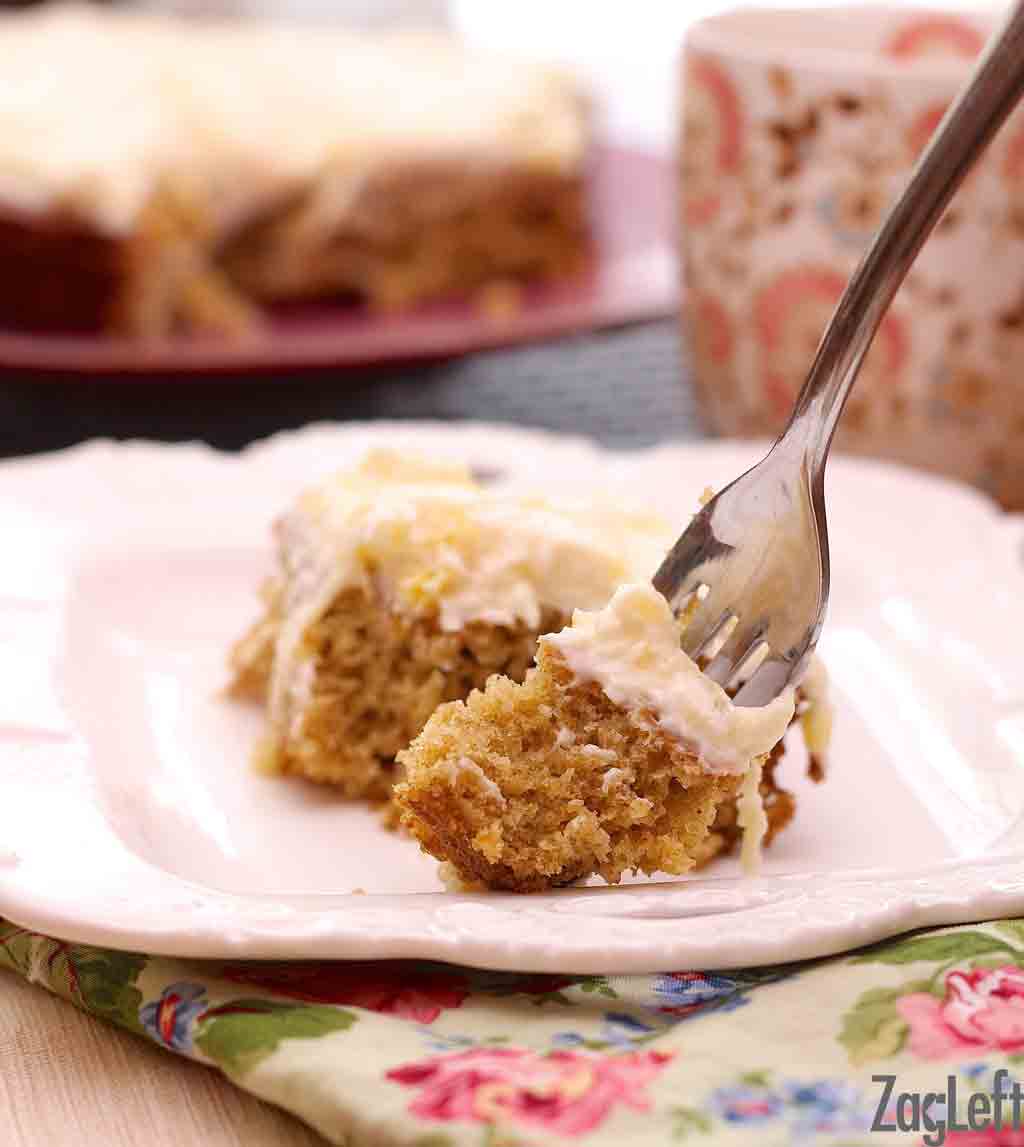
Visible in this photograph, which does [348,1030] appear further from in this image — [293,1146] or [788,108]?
[788,108]

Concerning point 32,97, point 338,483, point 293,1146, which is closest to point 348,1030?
point 293,1146

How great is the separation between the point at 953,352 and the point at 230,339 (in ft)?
2.98

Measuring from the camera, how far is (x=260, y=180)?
2.64 metres

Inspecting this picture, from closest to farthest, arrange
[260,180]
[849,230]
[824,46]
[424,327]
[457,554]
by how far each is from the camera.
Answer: [457,554] → [849,230] → [824,46] → [424,327] → [260,180]

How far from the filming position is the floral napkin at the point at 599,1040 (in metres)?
0.86

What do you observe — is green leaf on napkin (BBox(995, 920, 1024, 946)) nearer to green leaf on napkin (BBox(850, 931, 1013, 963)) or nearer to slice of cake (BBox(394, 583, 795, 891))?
green leaf on napkin (BBox(850, 931, 1013, 963))

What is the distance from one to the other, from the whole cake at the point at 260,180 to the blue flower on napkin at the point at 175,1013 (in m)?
1.60

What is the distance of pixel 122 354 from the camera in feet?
6.83

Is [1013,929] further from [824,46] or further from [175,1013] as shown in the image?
[824,46]

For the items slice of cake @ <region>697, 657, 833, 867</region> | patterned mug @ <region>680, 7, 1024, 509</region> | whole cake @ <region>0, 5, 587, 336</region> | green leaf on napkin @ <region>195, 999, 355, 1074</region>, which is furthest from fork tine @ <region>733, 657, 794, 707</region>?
whole cake @ <region>0, 5, 587, 336</region>

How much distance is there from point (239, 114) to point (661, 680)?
74.3 inches

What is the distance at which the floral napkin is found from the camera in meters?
0.86

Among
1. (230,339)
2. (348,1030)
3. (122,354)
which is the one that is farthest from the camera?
(230,339)

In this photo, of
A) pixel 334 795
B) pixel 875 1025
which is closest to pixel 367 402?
pixel 334 795
